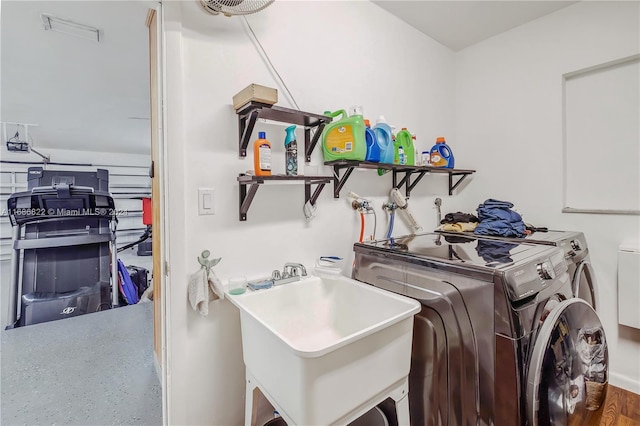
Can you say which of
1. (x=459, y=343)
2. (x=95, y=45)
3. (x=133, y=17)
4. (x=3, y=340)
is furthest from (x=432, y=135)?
(x=3, y=340)

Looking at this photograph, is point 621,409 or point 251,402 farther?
point 621,409

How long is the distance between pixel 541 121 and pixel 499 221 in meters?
0.94

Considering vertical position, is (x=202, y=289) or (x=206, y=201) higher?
(x=206, y=201)

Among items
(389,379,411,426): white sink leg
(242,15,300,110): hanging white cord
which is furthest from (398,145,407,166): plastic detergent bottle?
(389,379,411,426): white sink leg

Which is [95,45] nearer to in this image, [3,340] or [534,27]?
[3,340]

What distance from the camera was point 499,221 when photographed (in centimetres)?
197

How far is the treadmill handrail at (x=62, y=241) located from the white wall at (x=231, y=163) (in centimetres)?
288

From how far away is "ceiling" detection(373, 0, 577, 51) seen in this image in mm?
2053

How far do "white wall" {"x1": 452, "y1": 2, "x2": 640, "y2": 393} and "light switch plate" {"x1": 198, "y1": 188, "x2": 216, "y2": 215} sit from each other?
6.73 ft

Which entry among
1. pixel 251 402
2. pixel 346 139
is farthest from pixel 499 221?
pixel 251 402

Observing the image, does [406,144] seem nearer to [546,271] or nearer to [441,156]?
[441,156]

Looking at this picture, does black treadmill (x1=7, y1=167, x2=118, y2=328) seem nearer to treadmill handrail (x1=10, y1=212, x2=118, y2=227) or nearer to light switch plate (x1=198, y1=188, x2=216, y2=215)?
treadmill handrail (x1=10, y1=212, x2=118, y2=227)

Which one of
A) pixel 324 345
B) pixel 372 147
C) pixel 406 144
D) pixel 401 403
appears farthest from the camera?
pixel 406 144

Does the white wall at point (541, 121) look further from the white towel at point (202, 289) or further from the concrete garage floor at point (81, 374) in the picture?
the concrete garage floor at point (81, 374)
